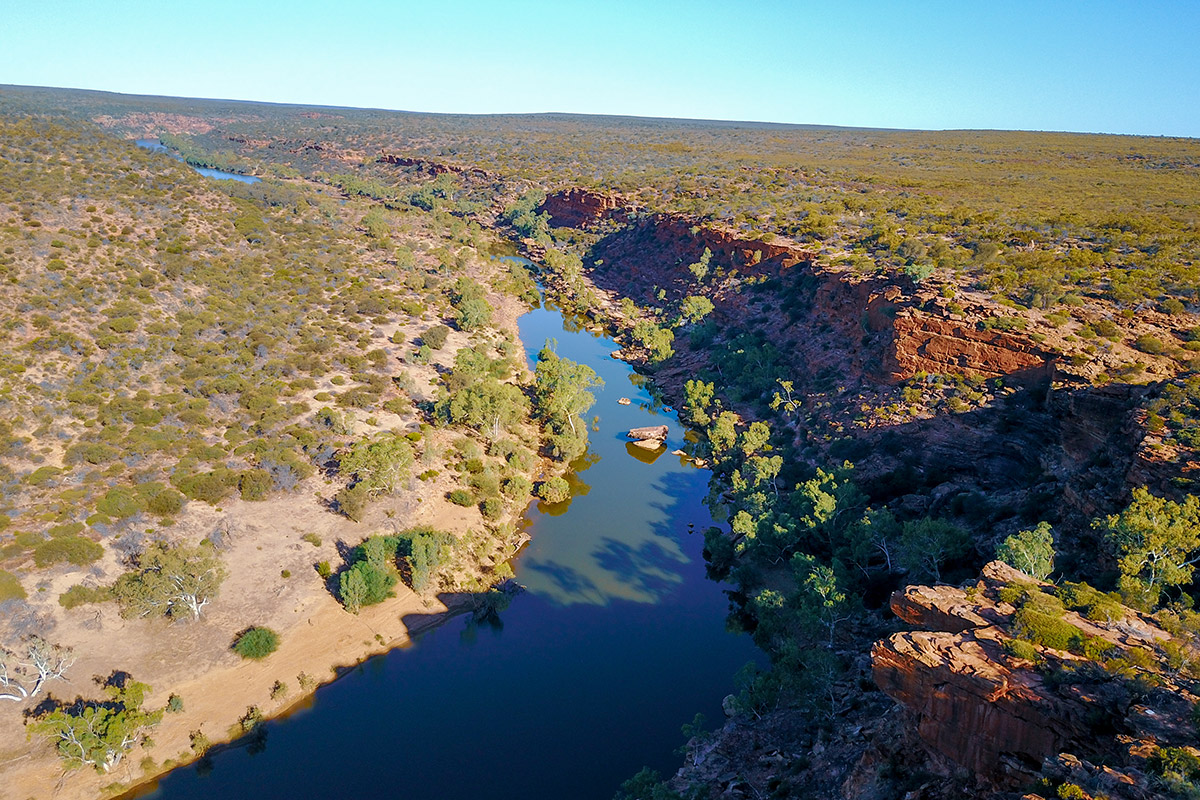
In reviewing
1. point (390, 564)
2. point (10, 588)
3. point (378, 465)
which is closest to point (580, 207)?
point (378, 465)

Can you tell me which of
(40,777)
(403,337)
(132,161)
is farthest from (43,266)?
(40,777)

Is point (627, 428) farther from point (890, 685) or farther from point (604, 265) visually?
point (604, 265)

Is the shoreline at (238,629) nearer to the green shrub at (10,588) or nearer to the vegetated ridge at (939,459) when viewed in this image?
the green shrub at (10,588)

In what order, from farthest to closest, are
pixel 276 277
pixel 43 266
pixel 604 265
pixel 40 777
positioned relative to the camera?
pixel 604 265 → pixel 276 277 → pixel 43 266 → pixel 40 777

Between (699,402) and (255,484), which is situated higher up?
(699,402)

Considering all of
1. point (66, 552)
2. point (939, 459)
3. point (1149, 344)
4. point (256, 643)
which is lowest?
point (256, 643)

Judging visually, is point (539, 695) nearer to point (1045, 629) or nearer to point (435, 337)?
point (1045, 629)

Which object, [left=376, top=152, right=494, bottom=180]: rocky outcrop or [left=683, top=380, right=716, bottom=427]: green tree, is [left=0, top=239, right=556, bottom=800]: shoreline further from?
[left=376, top=152, right=494, bottom=180]: rocky outcrop
